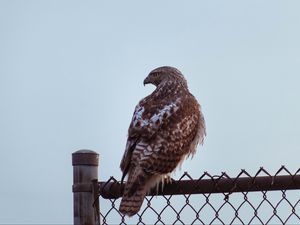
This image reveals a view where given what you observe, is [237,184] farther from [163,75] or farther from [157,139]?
[163,75]

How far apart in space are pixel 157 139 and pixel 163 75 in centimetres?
247

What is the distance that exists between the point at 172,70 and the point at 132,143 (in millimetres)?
2585

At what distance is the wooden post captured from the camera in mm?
3559

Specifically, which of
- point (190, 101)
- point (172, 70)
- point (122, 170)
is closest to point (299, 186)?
point (122, 170)

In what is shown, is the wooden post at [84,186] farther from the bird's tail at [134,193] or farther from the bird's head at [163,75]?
the bird's head at [163,75]

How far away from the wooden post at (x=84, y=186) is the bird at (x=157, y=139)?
33cm

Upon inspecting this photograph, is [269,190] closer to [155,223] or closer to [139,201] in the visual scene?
[155,223]

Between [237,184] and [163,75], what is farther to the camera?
[163,75]

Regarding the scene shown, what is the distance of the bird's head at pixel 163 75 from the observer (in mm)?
7223

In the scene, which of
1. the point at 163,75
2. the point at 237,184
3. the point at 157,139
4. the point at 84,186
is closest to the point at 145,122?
the point at 157,139

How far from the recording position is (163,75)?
743 cm

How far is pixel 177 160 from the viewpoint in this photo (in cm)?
518

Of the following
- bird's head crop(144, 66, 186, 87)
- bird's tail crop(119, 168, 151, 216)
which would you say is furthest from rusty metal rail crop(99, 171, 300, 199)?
bird's head crop(144, 66, 186, 87)

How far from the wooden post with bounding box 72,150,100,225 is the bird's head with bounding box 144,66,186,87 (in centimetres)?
364
